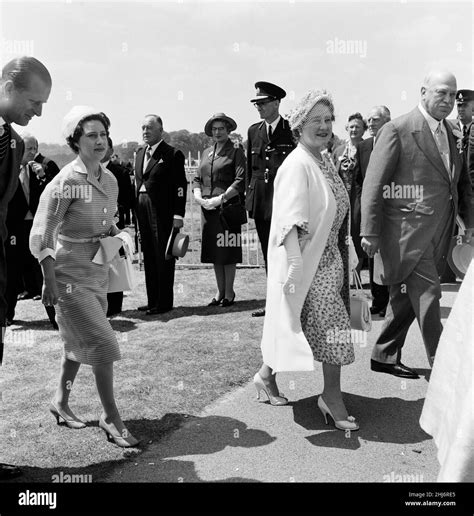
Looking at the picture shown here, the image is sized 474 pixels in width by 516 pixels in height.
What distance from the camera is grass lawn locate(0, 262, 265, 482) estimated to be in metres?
4.23

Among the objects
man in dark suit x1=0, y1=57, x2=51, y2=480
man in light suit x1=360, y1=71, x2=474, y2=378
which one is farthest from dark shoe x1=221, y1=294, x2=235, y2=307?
man in dark suit x1=0, y1=57, x2=51, y2=480

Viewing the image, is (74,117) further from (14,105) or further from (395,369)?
(395,369)

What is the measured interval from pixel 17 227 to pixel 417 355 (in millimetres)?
4750

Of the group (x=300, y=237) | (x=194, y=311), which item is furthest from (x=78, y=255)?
(x=194, y=311)

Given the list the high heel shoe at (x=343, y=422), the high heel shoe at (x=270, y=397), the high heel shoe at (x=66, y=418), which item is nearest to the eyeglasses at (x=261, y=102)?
the high heel shoe at (x=270, y=397)

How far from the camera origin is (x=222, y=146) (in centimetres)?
901

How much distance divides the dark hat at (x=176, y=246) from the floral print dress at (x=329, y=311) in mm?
3530

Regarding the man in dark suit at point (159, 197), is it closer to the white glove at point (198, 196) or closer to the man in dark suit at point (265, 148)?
the white glove at point (198, 196)

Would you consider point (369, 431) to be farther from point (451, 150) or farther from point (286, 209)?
point (451, 150)

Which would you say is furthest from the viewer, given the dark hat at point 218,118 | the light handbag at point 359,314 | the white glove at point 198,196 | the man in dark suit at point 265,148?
the white glove at point 198,196

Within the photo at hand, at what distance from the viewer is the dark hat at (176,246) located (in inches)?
319

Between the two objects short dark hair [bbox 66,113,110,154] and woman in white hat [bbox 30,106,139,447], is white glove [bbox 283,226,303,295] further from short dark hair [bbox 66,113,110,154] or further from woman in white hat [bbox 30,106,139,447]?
short dark hair [bbox 66,113,110,154]

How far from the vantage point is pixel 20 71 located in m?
3.59
